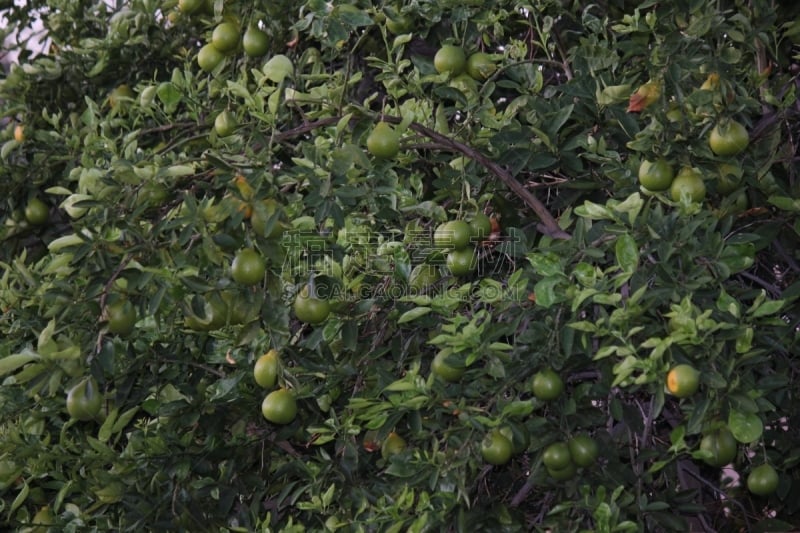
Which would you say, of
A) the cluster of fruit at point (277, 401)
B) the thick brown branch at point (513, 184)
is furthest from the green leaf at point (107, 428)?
the thick brown branch at point (513, 184)

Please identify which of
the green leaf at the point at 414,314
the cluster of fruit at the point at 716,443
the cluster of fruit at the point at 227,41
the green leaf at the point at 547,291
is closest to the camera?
the cluster of fruit at the point at 716,443

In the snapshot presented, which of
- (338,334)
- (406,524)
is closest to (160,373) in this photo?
(338,334)

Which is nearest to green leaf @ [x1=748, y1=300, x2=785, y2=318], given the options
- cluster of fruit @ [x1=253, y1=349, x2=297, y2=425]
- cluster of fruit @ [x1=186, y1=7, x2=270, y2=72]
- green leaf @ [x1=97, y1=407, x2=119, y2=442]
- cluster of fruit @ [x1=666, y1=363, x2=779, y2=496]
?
cluster of fruit @ [x1=666, y1=363, x2=779, y2=496]

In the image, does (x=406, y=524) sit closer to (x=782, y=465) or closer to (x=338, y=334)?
(x=338, y=334)

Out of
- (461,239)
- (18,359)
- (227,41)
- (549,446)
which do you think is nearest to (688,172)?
(461,239)

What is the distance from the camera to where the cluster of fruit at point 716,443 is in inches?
51.7

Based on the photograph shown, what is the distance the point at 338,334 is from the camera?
174 cm

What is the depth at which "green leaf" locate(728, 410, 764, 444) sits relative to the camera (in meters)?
1.34

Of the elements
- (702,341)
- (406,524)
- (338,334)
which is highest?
(702,341)

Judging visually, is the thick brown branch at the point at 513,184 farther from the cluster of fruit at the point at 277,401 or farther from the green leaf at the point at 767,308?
the cluster of fruit at the point at 277,401

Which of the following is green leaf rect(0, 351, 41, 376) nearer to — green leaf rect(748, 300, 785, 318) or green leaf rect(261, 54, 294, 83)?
green leaf rect(261, 54, 294, 83)

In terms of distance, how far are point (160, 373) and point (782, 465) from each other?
115 cm

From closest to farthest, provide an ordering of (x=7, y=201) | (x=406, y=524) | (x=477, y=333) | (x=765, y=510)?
1. (x=477, y=333)
2. (x=406, y=524)
3. (x=765, y=510)
4. (x=7, y=201)

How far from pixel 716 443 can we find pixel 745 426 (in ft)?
0.37
